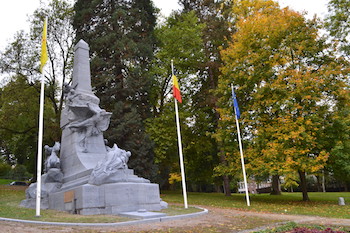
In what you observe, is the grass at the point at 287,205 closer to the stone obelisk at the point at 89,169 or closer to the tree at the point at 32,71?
the stone obelisk at the point at 89,169

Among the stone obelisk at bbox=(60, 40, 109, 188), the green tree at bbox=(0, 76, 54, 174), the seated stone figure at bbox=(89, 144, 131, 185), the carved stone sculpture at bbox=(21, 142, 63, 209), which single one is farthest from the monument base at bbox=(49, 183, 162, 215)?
the green tree at bbox=(0, 76, 54, 174)

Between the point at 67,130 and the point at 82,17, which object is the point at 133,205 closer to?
the point at 67,130

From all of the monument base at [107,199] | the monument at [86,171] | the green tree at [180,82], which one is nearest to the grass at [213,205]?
the monument base at [107,199]

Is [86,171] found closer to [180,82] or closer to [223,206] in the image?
[223,206]

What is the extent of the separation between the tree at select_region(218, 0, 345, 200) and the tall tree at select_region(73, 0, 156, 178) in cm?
670

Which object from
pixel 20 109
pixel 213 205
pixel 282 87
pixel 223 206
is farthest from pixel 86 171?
pixel 20 109

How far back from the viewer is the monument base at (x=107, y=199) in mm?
11766

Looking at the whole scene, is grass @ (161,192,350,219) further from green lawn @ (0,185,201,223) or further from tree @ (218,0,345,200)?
green lawn @ (0,185,201,223)

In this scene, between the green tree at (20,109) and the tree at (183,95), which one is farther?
the green tree at (20,109)

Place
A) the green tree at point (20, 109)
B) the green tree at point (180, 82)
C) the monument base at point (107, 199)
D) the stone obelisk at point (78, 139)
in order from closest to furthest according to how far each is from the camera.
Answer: the monument base at point (107, 199)
the stone obelisk at point (78, 139)
the green tree at point (180, 82)
the green tree at point (20, 109)

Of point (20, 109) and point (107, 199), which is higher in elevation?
point (20, 109)

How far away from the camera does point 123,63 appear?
27.0 m

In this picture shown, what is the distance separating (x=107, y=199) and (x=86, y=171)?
226 centimetres

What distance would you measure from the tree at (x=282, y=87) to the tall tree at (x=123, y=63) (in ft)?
22.0
